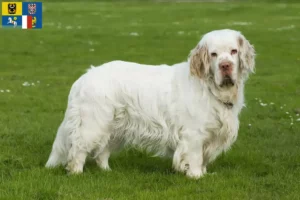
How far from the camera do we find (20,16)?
3759 cm

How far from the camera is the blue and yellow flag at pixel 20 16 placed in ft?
115

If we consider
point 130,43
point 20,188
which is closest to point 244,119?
point 20,188

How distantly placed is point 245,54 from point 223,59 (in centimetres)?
41

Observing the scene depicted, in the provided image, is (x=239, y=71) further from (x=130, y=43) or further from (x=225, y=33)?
(x=130, y=43)

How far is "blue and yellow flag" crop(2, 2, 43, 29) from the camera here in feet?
115

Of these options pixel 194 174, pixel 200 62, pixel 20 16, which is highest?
pixel 200 62

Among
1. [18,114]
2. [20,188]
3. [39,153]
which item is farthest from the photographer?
[18,114]

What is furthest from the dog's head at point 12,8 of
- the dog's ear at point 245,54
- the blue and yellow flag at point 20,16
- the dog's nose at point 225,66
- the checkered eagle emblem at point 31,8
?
the dog's nose at point 225,66

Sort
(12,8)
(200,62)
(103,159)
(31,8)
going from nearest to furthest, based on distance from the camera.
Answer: (200,62), (103,159), (12,8), (31,8)

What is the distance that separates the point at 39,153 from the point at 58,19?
33158 mm

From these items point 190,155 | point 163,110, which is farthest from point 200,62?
point 190,155

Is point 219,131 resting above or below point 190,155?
above

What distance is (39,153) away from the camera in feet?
29.7

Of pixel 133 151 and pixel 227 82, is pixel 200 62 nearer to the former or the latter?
pixel 227 82
